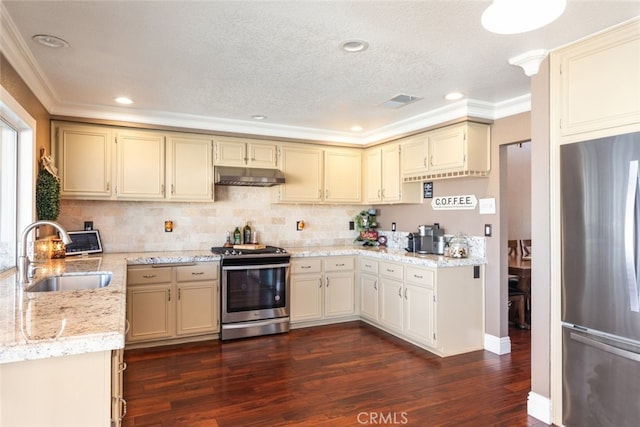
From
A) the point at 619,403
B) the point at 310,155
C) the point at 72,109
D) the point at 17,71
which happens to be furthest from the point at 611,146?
the point at 72,109

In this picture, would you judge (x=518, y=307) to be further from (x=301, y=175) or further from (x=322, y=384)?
(x=301, y=175)

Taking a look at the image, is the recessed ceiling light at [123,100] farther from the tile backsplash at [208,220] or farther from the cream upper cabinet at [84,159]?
the tile backsplash at [208,220]

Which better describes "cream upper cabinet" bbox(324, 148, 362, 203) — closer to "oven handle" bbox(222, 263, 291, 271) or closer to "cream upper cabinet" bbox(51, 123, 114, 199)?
"oven handle" bbox(222, 263, 291, 271)

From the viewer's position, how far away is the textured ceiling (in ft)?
6.63

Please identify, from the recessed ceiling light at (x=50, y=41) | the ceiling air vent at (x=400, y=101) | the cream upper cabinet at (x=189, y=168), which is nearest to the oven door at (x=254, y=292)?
the cream upper cabinet at (x=189, y=168)

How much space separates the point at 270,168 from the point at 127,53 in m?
2.29

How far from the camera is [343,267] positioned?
4.72 meters

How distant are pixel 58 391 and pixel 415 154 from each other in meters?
3.81

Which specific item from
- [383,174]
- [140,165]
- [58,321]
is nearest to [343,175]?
[383,174]

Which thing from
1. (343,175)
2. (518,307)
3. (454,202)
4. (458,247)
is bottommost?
(518,307)

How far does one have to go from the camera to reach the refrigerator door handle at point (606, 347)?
6.61 feet

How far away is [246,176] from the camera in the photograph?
433 centimetres

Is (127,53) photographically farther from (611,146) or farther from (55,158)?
(611,146)

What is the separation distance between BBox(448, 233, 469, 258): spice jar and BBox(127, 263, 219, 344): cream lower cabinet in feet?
8.13
